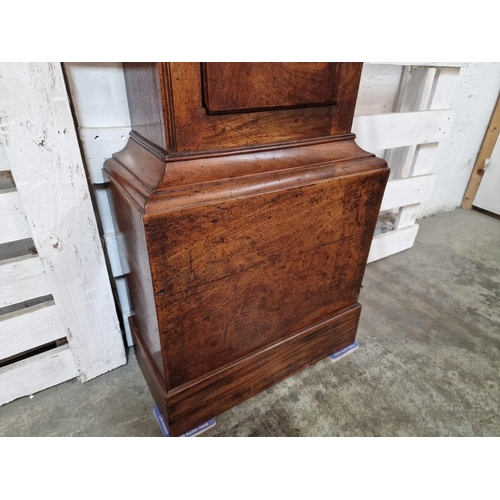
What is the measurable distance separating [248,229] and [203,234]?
117 millimetres

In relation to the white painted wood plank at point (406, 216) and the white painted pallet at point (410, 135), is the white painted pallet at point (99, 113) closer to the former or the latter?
the white painted pallet at point (410, 135)

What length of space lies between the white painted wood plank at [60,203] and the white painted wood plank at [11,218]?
0.03m

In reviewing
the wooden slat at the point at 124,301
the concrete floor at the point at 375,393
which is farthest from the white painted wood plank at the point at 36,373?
the wooden slat at the point at 124,301

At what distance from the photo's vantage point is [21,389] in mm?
1102

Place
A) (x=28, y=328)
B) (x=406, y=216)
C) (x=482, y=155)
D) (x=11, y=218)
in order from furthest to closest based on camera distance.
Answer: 1. (x=482, y=155)
2. (x=406, y=216)
3. (x=28, y=328)
4. (x=11, y=218)

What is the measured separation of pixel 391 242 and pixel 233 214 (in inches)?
56.7

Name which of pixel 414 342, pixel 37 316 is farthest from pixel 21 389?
pixel 414 342

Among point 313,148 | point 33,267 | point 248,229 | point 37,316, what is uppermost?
point 313,148

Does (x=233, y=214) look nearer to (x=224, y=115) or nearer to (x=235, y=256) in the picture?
(x=235, y=256)

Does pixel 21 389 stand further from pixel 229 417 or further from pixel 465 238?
pixel 465 238

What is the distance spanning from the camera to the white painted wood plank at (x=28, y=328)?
1006 millimetres

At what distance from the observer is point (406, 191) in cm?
180

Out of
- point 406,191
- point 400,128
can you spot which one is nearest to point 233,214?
point 400,128

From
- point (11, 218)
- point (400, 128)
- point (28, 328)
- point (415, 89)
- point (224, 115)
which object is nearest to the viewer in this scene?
point (224, 115)
